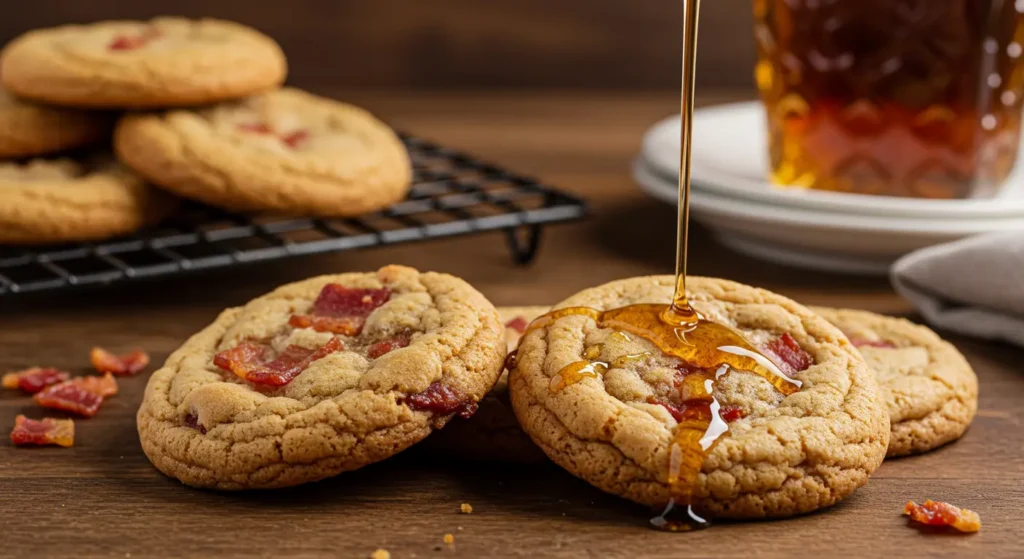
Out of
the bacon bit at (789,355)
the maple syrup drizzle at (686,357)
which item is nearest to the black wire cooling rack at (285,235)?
the maple syrup drizzle at (686,357)

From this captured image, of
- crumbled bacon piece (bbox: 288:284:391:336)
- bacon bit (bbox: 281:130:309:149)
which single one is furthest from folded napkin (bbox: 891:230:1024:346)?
bacon bit (bbox: 281:130:309:149)

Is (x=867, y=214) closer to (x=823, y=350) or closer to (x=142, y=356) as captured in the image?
(x=823, y=350)

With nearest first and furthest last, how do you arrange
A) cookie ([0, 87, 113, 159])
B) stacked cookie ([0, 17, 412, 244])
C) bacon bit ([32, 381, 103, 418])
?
1. bacon bit ([32, 381, 103, 418])
2. stacked cookie ([0, 17, 412, 244])
3. cookie ([0, 87, 113, 159])

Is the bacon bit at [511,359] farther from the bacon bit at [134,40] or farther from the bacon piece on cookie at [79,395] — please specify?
the bacon bit at [134,40]

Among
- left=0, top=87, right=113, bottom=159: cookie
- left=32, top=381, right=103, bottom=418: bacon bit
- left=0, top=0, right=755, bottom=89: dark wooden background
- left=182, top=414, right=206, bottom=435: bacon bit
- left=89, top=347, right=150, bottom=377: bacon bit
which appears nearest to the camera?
left=182, top=414, right=206, bottom=435: bacon bit

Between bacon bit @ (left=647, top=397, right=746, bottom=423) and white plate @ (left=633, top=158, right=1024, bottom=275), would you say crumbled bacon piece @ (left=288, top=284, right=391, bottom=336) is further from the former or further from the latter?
white plate @ (left=633, top=158, right=1024, bottom=275)

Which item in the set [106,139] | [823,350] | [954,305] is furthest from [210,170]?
[954,305]
